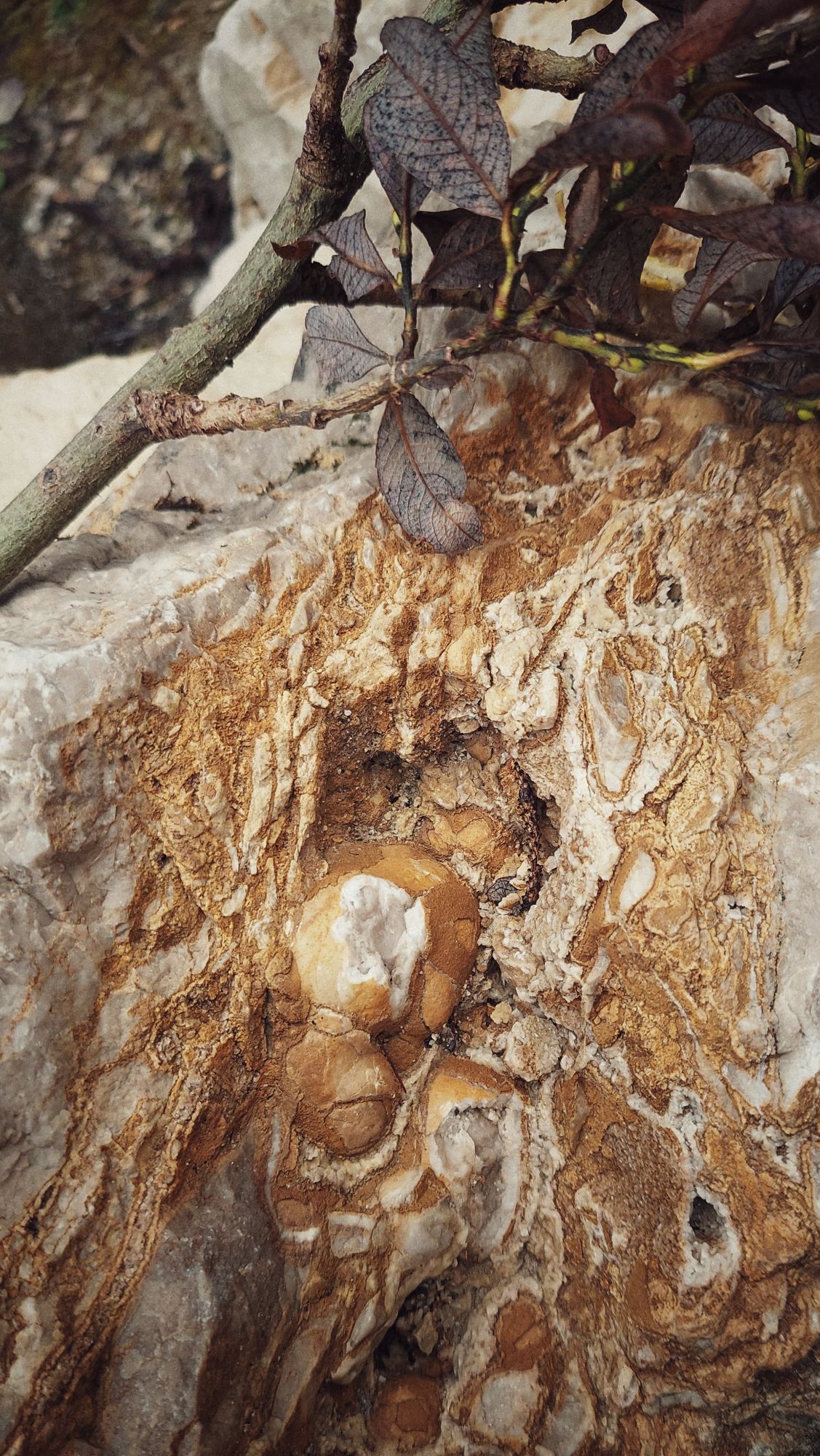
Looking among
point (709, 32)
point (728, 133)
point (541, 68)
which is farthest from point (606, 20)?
point (709, 32)

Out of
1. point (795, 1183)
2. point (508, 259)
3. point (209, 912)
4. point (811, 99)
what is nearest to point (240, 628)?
point (209, 912)

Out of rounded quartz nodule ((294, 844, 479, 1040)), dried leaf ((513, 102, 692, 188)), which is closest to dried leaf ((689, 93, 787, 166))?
dried leaf ((513, 102, 692, 188))

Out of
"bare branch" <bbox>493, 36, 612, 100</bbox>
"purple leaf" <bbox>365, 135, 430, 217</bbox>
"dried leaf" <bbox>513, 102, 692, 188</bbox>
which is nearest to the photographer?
"dried leaf" <bbox>513, 102, 692, 188</bbox>

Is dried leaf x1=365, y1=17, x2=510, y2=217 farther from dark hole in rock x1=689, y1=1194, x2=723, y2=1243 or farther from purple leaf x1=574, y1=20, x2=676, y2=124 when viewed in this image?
dark hole in rock x1=689, y1=1194, x2=723, y2=1243

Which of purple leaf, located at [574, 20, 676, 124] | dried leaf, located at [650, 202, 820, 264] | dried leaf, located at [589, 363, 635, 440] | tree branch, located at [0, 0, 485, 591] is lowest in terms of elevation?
tree branch, located at [0, 0, 485, 591]

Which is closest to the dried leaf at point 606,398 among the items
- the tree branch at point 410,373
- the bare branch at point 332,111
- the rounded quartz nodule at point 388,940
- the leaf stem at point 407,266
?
the tree branch at point 410,373

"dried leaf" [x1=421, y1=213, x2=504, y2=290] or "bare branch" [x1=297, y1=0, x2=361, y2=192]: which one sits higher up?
"bare branch" [x1=297, y1=0, x2=361, y2=192]
